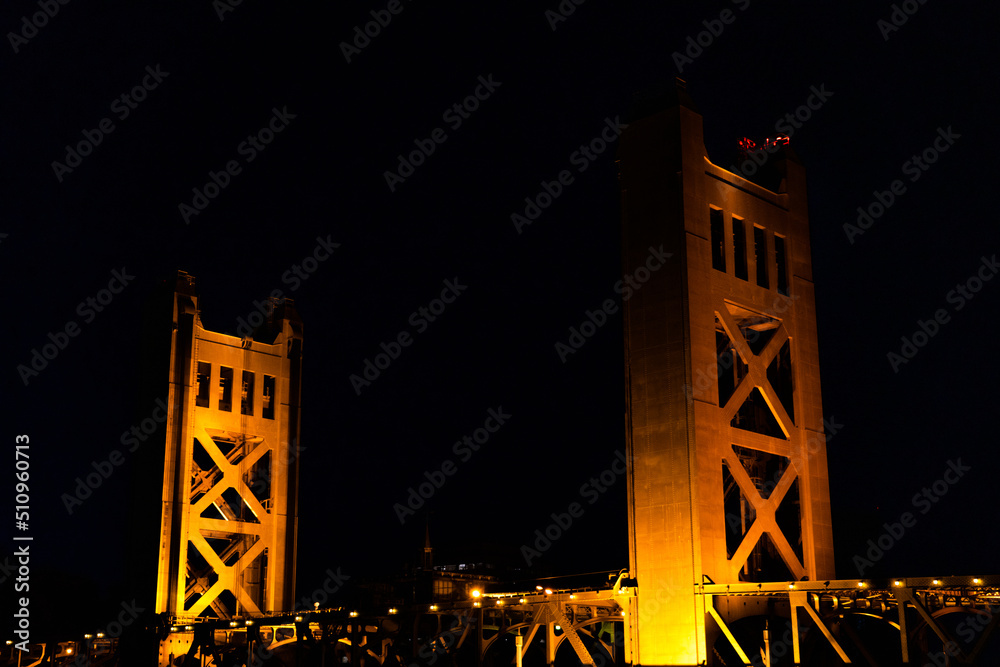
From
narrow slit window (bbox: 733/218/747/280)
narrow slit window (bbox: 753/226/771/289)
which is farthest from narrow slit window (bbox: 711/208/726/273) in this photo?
narrow slit window (bbox: 753/226/771/289)

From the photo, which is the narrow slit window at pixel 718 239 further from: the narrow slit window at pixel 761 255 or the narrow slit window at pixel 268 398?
the narrow slit window at pixel 268 398

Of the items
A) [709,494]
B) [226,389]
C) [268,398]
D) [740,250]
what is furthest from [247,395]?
[709,494]

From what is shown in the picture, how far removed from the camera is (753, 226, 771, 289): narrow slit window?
4116 cm

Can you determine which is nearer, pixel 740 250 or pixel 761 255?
pixel 740 250

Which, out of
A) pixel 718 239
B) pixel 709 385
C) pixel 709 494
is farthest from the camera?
pixel 718 239

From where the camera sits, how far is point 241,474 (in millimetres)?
56312

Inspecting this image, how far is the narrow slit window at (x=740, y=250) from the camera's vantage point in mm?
40250

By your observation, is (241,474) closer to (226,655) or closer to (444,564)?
(226,655)

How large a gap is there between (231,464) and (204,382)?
13.6 ft

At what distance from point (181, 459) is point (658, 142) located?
26253 mm

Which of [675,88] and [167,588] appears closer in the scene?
[675,88]

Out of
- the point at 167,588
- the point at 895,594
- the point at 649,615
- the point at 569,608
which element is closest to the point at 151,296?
the point at 167,588

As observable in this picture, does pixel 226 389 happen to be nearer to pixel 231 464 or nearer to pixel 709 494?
pixel 231 464

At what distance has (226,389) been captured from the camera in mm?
57375
